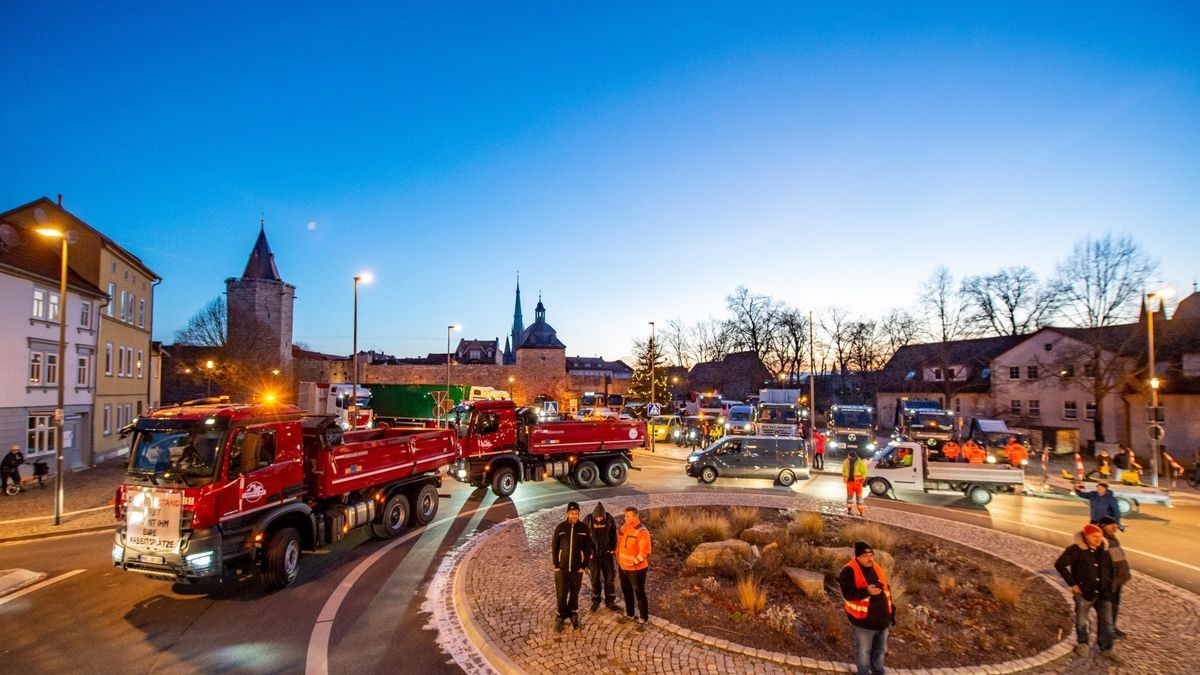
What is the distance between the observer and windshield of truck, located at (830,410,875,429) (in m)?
29.4

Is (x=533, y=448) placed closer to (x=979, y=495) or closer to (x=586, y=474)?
(x=586, y=474)

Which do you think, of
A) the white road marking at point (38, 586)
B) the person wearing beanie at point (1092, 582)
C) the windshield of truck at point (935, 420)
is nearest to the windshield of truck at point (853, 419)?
the windshield of truck at point (935, 420)

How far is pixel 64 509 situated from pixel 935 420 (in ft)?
114

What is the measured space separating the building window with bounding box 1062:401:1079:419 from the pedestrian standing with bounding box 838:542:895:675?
120 ft

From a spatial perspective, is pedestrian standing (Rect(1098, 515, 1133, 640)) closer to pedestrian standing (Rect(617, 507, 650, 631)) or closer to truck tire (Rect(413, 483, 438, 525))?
pedestrian standing (Rect(617, 507, 650, 631))

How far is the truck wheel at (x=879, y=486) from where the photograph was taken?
17.2m

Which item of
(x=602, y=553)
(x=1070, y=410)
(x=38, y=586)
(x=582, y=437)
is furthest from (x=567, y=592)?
(x=1070, y=410)

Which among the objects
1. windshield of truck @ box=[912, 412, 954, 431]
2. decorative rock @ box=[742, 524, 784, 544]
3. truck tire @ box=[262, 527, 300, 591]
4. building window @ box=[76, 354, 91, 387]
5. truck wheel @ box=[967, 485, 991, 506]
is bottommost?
truck wheel @ box=[967, 485, 991, 506]

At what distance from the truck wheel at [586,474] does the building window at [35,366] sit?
1945 cm

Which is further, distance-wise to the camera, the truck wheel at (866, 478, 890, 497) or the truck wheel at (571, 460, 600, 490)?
the truck wheel at (571, 460, 600, 490)

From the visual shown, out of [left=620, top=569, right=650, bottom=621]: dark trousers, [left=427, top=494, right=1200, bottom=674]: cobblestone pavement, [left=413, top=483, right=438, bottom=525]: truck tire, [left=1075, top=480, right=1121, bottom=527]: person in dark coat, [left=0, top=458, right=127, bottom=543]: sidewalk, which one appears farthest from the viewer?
[left=413, top=483, right=438, bottom=525]: truck tire

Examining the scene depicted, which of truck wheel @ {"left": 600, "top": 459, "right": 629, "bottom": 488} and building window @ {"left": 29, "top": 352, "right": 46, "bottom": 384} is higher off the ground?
building window @ {"left": 29, "top": 352, "right": 46, "bottom": 384}

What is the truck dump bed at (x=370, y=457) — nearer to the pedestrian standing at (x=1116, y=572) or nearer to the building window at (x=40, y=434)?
the pedestrian standing at (x=1116, y=572)

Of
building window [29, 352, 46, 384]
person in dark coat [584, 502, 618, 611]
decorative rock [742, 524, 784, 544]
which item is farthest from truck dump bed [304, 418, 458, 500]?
building window [29, 352, 46, 384]
